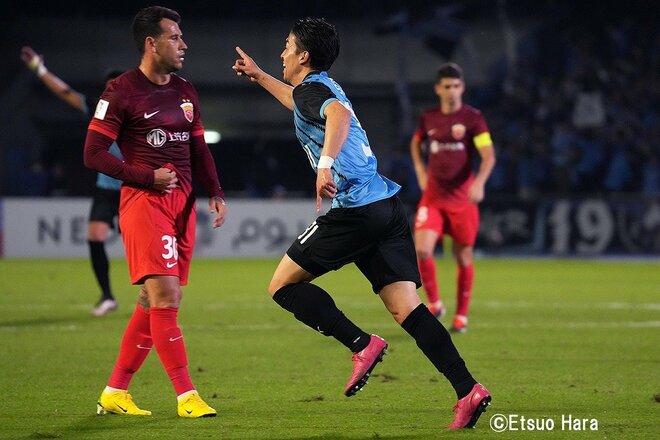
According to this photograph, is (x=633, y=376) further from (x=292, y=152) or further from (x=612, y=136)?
(x=292, y=152)

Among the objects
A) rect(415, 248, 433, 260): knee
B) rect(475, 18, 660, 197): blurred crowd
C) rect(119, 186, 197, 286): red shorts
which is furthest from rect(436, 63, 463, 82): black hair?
rect(475, 18, 660, 197): blurred crowd

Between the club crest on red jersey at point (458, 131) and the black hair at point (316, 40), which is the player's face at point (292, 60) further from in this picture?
the club crest on red jersey at point (458, 131)

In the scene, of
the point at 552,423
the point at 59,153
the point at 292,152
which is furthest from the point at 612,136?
the point at 552,423

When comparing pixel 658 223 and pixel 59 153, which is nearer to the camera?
pixel 658 223

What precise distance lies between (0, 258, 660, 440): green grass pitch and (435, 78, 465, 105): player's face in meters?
2.17

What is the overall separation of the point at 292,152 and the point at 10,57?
7406mm

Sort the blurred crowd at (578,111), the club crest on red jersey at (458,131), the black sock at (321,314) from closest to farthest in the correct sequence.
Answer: the black sock at (321,314)
the club crest on red jersey at (458,131)
the blurred crowd at (578,111)

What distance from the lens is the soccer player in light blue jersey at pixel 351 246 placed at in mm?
5562

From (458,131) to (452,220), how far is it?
2.77ft

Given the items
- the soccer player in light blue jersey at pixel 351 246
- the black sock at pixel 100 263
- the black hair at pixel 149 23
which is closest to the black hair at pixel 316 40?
the soccer player in light blue jersey at pixel 351 246

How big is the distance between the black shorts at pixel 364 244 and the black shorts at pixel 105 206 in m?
Answer: 6.28

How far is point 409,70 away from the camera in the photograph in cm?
2983

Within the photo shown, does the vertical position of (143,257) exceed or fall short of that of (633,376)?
it exceeds it

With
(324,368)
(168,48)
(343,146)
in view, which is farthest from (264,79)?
(324,368)
